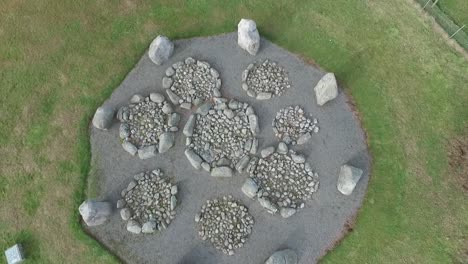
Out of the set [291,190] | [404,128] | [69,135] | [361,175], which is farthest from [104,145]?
[404,128]

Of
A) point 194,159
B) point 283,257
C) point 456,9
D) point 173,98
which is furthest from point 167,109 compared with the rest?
point 456,9

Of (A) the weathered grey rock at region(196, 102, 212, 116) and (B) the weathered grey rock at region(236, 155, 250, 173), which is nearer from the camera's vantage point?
(B) the weathered grey rock at region(236, 155, 250, 173)

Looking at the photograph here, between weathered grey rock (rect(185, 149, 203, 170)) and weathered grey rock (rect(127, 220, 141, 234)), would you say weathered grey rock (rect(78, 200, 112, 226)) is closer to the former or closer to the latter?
weathered grey rock (rect(127, 220, 141, 234))

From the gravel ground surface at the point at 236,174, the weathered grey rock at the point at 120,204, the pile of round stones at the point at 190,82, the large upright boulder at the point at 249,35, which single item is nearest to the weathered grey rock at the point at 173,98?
the pile of round stones at the point at 190,82

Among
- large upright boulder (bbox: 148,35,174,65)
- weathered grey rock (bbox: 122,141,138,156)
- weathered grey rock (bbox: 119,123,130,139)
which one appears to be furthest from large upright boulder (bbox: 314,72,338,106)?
weathered grey rock (bbox: 119,123,130,139)

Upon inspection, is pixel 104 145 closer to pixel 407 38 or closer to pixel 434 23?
pixel 407 38

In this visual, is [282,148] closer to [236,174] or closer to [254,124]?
[254,124]

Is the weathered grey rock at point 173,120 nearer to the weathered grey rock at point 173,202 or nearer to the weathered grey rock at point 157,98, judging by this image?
the weathered grey rock at point 157,98
